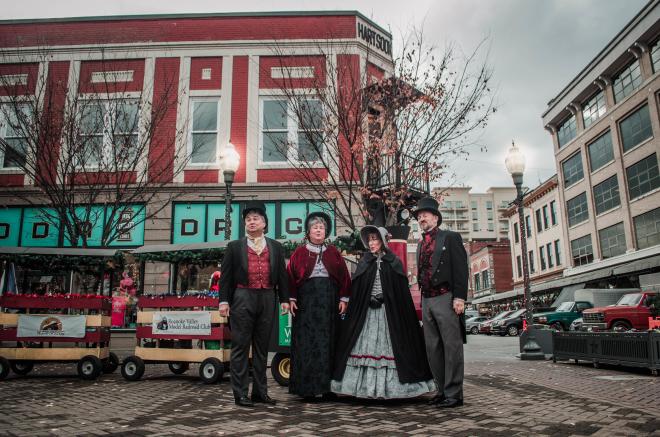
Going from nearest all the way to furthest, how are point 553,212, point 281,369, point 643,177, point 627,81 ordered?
point 281,369, point 643,177, point 627,81, point 553,212

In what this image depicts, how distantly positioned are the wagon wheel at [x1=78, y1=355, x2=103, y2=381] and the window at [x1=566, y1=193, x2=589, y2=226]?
3866 cm

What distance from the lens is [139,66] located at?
16.7 metres

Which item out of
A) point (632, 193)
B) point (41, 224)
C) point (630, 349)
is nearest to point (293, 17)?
point (41, 224)

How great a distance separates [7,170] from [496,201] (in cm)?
8715

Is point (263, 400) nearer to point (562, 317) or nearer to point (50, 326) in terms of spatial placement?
point (50, 326)

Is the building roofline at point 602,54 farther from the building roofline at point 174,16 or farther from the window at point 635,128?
the building roofline at point 174,16

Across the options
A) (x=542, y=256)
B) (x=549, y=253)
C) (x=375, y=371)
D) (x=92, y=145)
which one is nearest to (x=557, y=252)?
(x=549, y=253)

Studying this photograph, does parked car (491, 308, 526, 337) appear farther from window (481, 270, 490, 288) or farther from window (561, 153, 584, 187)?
window (481, 270, 490, 288)

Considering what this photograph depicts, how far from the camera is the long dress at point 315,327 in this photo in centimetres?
547

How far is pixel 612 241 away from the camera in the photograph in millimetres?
35062

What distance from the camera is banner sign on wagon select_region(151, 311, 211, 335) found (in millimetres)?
7751

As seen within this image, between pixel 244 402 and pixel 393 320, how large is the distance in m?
1.82

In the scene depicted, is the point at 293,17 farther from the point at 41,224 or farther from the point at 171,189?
the point at 41,224

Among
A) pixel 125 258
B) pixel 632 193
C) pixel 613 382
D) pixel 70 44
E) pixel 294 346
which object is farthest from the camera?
pixel 632 193
